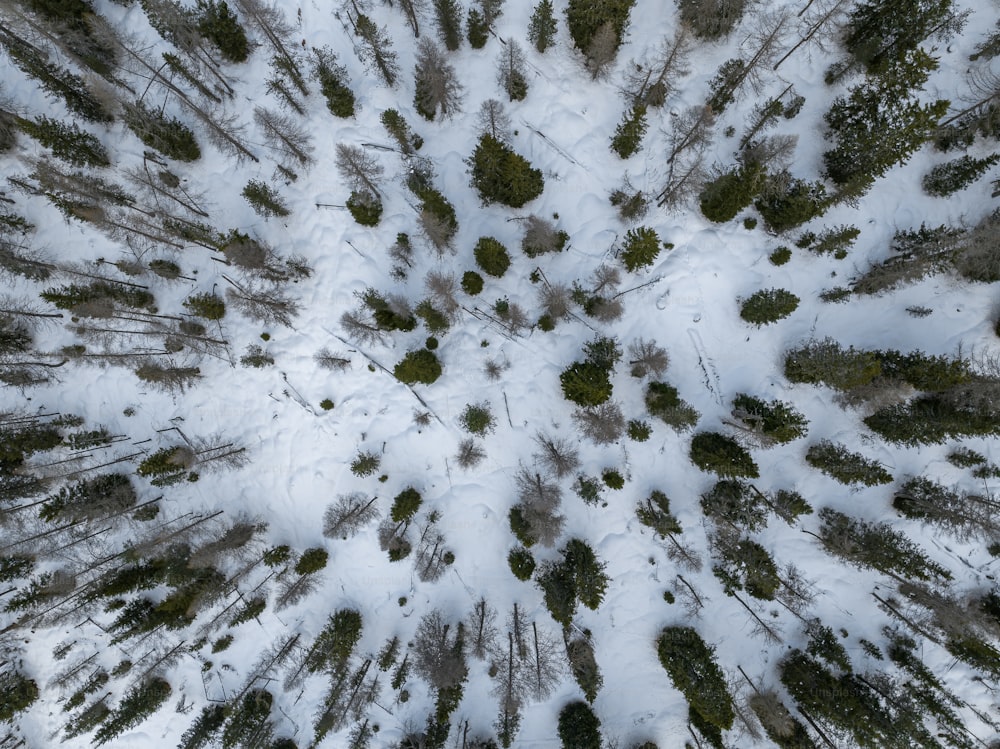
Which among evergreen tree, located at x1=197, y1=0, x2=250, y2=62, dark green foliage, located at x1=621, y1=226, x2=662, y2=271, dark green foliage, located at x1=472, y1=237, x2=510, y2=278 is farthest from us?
evergreen tree, located at x1=197, y1=0, x2=250, y2=62

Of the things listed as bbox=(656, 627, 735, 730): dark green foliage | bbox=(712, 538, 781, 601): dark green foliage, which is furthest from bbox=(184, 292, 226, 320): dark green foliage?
bbox=(712, 538, 781, 601): dark green foliage

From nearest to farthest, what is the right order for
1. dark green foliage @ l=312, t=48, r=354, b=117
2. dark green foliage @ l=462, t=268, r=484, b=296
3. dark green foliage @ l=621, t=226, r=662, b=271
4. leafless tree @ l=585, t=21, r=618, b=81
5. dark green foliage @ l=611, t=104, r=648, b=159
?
dark green foliage @ l=621, t=226, r=662, b=271 → leafless tree @ l=585, t=21, r=618, b=81 → dark green foliage @ l=611, t=104, r=648, b=159 → dark green foliage @ l=312, t=48, r=354, b=117 → dark green foliage @ l=462, t=268, r=484, b=296

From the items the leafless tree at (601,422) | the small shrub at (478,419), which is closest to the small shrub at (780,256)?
the leafless tree at (601,422)

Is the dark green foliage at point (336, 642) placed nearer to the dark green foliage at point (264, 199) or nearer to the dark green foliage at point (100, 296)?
the dark green foliage at point (100, 296)

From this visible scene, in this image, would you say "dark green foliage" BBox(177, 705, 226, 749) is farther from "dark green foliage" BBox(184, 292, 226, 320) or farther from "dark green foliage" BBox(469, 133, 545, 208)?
"dark green foliage" BBox(469, 133, 545, 208)

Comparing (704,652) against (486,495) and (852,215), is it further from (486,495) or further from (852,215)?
(852,215)

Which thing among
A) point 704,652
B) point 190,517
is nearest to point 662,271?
point 704,652

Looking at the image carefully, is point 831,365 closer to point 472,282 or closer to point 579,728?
point 472,282
